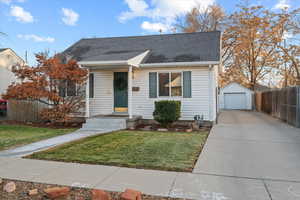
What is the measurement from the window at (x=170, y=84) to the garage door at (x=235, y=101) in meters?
15.4

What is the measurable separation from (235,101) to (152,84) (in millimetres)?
16136

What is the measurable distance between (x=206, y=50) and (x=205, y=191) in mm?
8084

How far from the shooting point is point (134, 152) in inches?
198

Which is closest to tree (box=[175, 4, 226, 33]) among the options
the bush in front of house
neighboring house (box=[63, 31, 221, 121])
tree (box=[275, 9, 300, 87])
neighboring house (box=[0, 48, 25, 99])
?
tree (box=[275, 9, 300, 87])

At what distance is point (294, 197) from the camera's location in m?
2.83

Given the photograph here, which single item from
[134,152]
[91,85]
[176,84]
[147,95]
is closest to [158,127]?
[147,95]

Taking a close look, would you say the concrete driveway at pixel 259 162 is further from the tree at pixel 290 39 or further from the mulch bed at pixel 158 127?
the tree at pixel 290 39

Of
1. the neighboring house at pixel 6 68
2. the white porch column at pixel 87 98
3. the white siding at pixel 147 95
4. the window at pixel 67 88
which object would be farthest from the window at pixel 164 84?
the neighboring house at pixel 6 68

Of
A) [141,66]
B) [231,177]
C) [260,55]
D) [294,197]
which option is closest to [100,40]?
[141,66]

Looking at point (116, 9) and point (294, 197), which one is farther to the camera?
point (116, 9)

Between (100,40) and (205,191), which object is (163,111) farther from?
(100,40)

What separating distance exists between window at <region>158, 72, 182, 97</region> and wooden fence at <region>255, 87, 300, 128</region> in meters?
4.95

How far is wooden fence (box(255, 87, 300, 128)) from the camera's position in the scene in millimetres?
8875

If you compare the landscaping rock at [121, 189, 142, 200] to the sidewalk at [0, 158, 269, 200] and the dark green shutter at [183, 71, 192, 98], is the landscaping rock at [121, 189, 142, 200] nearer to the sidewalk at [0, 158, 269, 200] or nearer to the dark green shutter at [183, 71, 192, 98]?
the sidewalk at [0, 158, 269, 200]
